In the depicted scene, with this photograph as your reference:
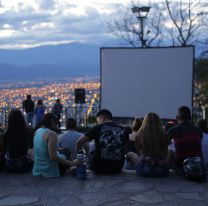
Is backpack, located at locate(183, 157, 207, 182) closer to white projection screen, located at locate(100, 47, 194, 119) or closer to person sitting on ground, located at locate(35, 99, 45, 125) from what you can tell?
white projection screen, located at locate(100, 47, 194, 119)

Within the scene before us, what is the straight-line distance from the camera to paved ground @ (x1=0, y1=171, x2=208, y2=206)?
17.8ft

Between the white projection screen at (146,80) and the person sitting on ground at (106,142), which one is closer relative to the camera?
the person sitting on ground at (106,142)

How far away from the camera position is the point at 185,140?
6480 mm

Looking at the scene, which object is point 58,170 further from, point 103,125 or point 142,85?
point 142,85

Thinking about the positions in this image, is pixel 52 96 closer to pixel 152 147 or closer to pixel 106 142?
pixel 106 142

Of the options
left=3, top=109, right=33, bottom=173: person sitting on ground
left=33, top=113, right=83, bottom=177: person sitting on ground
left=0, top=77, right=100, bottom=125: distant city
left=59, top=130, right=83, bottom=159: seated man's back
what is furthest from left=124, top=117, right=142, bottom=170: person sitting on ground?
left=0, top=77, right=100, bottom=125: distant city

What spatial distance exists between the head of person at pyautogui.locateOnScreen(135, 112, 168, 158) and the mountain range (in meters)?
49.8

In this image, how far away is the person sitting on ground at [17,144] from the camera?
22.0 feet

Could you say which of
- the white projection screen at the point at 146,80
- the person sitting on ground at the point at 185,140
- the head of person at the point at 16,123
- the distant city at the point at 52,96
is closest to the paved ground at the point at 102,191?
the person sitting on ground at the point at 185,140

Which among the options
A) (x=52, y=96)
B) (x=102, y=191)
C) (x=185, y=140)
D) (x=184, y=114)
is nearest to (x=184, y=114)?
(x=184, y=114)

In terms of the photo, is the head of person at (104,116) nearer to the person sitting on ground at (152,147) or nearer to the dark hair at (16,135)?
the person sitting on ground at (152,147)

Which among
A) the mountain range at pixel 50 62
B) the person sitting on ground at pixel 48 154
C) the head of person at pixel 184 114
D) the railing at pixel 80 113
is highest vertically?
the mountain range at pixel 50 62

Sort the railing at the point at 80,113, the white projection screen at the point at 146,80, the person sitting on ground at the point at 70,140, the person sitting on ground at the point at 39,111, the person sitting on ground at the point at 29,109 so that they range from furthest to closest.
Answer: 1. the railing at the point at 80,113
2. the person sitting on ground at the point at 29,109
3. the person sitting on ground at the point at 39,111
4. the white projection screen at the point at 146,80
5. the person sitting on ground at the point at 70,140

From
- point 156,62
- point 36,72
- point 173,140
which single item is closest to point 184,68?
point 156,62
